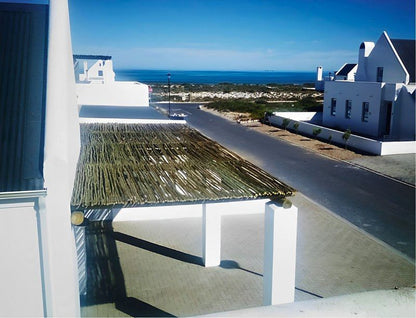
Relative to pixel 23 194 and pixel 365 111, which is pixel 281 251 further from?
pixel 365 111

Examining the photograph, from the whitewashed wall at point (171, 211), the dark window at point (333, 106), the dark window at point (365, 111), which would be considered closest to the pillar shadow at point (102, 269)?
the whitewashed wall at point (171, 211)

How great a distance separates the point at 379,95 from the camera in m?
25.3

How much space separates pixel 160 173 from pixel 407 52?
89.6 feet

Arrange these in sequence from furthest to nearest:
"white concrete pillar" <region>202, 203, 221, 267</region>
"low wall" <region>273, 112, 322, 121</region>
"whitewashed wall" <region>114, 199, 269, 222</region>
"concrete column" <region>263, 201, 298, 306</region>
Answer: "low wall" <region>273, 112, 322, 121</region>, "whitewashed wall" <region>114, 199, 269, 222</region>, "white concrete pillar" <region>202, 203, 221, 267</region>, "concrete column" <region>263, 201, 298, 306</region>

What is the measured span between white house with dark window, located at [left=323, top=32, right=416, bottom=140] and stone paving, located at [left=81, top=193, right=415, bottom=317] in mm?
14443

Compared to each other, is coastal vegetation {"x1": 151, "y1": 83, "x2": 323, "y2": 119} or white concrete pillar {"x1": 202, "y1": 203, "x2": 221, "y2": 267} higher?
coastal vegetation {"x1": 151, "y1": 83, "x2": 323, "y2": 119}

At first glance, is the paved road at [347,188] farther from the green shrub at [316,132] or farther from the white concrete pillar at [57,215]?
the white concrete pillar at [57,215]

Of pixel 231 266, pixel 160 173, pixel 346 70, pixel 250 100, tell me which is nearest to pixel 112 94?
pixel 231 266

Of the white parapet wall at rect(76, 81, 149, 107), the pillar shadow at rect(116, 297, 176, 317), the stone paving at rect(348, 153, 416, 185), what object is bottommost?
the pillar shadow at rect(116, 297, 176, 317)

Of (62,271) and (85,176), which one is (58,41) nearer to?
(85,176)

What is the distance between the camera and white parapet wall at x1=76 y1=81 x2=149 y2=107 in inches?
879

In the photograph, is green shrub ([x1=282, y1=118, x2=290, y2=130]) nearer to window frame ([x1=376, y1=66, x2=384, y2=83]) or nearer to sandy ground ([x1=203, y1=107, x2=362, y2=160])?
sandy ground ([x1=203, y1=107, x2=362, y2=160])

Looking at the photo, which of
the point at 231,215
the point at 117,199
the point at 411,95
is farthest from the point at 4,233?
the point at 411,95

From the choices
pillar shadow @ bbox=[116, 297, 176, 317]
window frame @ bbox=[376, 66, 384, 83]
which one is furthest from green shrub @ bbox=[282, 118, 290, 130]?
pillar shadow @ bbox=[116, 297, 176, 317]
